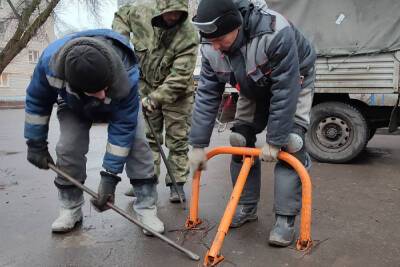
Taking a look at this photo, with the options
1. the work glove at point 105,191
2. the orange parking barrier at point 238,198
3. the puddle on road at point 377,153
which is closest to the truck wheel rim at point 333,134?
the puddle on road at point 377,153

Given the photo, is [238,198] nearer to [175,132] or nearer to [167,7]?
[175,132]

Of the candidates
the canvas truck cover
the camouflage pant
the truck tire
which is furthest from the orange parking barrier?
the canvas truck cover

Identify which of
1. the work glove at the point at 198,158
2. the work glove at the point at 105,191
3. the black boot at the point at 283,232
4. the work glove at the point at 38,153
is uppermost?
the work glove at the point at 198,158

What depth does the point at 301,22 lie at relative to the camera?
5555 millimetres

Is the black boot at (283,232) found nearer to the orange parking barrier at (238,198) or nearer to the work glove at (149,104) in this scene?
the orange parking barrier at (238,198)

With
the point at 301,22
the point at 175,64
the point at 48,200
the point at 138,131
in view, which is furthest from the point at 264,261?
the point at 301,22

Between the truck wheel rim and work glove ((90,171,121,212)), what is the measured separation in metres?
3.32

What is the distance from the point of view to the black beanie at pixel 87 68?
222cm

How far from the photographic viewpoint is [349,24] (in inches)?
207

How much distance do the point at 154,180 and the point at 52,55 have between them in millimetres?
1187

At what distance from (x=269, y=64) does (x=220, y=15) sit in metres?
0.41

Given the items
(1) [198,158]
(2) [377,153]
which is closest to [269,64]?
(1) [198,158]

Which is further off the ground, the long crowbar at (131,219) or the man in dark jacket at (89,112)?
Answer: the man in dark jacket at (89,112)

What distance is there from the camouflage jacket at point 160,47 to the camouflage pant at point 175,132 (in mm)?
121
